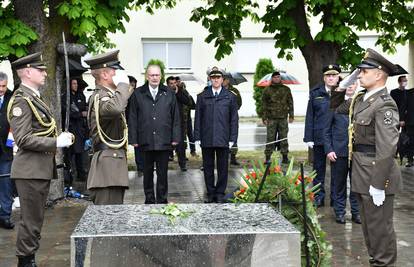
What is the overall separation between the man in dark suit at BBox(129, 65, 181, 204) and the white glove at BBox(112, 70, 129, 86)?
326cm

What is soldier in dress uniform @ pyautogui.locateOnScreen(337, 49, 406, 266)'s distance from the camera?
5.67 metres

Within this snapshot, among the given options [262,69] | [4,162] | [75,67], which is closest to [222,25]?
[75,67]

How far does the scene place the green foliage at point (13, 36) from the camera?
361 inches

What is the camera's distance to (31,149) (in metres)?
6.30

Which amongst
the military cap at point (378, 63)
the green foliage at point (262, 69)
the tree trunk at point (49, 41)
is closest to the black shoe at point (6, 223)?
the tree trunk at point (49, 41)

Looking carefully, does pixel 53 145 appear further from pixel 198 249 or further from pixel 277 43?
pixel 277 43

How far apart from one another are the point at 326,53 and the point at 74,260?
425 inches

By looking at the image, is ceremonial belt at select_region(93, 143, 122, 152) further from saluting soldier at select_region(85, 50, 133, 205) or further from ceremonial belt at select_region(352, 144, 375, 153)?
ceremonial belt at select_region(352, 144, 375, 153)

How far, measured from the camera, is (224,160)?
10484mm

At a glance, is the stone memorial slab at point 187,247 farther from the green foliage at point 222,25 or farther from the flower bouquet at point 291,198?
the green foliage at point 222,25

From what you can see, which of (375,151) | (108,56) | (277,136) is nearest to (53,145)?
(108,56)

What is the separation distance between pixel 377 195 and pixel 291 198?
77cm

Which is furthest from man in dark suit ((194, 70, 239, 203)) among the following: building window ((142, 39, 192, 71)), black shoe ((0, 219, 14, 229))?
building window ((142, 39, 192, 71))

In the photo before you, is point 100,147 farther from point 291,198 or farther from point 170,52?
point 170,52
